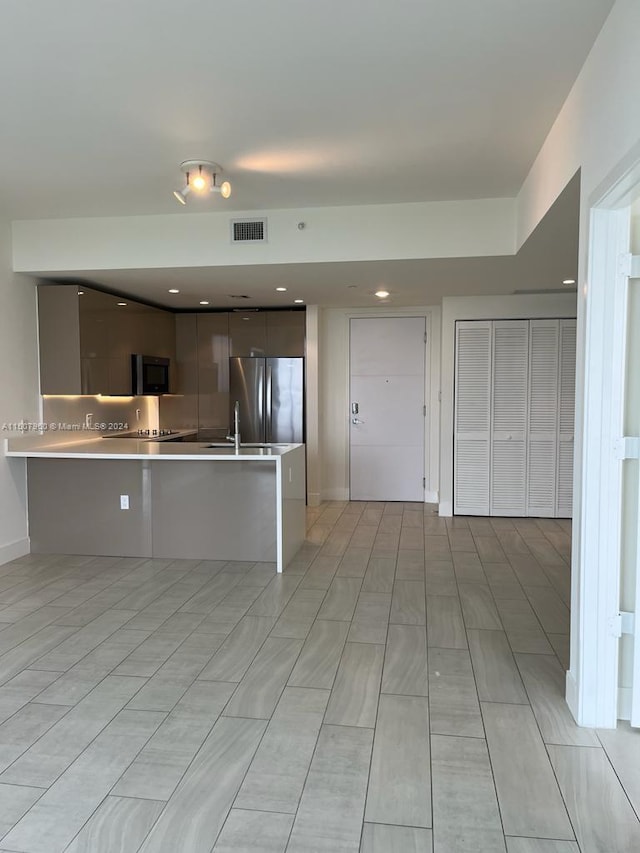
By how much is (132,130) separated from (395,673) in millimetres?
2917

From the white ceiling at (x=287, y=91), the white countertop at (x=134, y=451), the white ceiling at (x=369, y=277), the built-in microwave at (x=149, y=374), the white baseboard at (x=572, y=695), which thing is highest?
the white ceiling at (x=287, y=91)

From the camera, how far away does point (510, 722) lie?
94.6 inches

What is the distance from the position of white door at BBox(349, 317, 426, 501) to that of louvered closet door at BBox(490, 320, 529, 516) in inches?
41.8

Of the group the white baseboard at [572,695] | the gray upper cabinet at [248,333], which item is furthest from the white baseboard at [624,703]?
the gray upper cabinet at [248,333]

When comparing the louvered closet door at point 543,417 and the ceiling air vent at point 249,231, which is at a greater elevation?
the ceiling air vent at point 249,231

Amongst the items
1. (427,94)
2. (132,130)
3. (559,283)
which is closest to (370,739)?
(427,94)

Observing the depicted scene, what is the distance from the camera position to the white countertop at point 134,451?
175 inches

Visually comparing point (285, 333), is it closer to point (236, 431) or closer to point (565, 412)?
point (236, 431)

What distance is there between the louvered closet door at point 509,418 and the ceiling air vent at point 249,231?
2.88 meters

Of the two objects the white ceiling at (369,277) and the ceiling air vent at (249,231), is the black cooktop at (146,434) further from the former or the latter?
the ceiling air vent at (249,231)

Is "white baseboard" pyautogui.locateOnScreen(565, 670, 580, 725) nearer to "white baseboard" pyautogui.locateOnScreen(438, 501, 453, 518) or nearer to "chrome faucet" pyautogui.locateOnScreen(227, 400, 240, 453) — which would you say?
"chrome faucet" pyautogui.locateOnScreen(227, 400, 240, 453)

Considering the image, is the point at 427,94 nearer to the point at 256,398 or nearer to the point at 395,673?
the point at 395,673

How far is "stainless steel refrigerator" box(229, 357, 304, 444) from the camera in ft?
22.1

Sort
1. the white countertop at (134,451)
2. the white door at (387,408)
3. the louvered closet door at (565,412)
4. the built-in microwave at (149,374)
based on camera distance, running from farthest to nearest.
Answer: the white door at (387,408) < the louvered closet door at (565,412) < the built-in microwave at (149,374) < the white countertop at (134,451)
